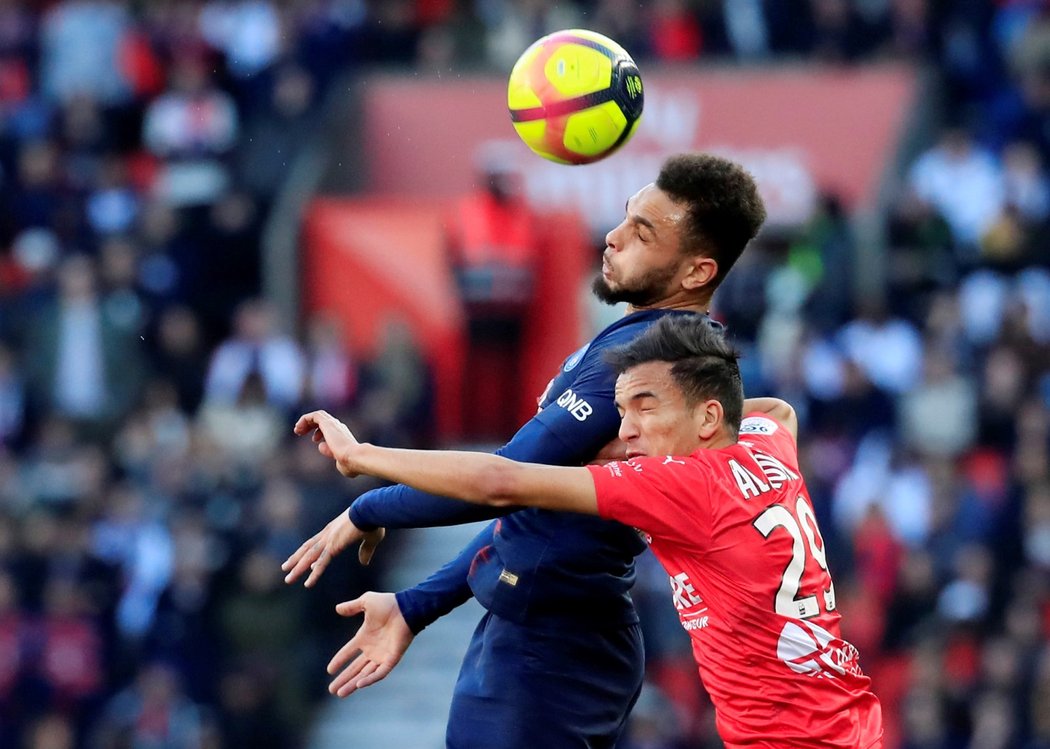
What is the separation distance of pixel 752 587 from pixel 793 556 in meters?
0.14

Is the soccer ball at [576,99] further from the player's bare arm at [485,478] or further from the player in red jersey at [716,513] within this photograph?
the player's bare arm at [485,478]

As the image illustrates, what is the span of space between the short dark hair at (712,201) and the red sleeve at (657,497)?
0.84m

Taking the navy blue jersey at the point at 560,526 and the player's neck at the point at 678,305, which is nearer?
the navy blue jersey at the point at 560,526

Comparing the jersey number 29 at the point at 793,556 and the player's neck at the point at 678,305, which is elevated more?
the player's neck at the point at 678,305

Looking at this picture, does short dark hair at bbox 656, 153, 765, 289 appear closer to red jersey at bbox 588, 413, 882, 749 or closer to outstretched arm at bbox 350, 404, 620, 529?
outstretched arm at bbox 350, 404, 620, 529

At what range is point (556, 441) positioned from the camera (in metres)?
5.02

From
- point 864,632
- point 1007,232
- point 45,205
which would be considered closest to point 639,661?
point 864,632

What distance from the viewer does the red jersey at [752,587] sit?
15.5 ft

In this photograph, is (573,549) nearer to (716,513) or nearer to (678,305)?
(716,513)

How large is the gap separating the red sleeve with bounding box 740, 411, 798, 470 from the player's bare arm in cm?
61

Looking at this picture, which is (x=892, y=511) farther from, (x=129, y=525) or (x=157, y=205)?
(x=157, y=205)

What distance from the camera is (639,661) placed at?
5375 mm

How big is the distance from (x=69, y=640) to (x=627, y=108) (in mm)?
7953

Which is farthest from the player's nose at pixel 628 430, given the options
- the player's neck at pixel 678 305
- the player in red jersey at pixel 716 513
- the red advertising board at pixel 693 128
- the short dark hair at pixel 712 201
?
the red advertising board at pixel 693 128
